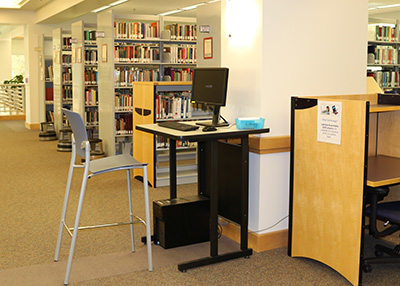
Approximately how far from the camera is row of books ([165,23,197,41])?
7594 millimetres

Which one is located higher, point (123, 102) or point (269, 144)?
point (123, 102)

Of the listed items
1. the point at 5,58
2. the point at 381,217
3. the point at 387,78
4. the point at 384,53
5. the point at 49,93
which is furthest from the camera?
the point at 5,58

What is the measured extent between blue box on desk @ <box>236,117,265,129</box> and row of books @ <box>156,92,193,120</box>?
270 cm

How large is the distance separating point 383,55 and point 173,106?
447cm

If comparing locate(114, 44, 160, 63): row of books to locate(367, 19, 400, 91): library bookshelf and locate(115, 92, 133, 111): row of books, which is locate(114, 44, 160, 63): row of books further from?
locate(367, 19, 400, 91): library bookshelf

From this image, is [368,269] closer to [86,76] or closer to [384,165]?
[384,165]

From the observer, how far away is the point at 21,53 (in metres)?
22.6

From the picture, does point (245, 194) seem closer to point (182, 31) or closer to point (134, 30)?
point (134, 30)

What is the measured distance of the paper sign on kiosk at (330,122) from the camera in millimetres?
3010

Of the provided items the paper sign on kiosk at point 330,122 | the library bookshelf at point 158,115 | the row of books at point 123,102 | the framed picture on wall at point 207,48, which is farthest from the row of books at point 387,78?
the paper sign on kiosk at point 330,122

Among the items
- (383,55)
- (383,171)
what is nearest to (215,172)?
(383,171)

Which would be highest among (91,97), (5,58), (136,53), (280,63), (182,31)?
(5,58)

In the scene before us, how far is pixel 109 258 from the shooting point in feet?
11.4

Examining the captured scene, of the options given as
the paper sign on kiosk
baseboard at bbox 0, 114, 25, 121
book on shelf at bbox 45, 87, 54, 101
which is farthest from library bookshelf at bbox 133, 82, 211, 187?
baseboard at bbox 0, 114, 25, 121
